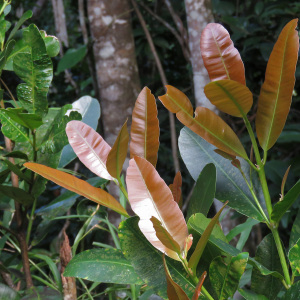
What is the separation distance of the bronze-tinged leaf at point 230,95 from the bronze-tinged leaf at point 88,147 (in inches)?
5.3

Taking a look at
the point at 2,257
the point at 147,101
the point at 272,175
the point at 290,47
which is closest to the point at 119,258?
the point at 147,101

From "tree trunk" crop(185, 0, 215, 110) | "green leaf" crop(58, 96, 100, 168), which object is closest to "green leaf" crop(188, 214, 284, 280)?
"green leaf" crop(58, 96, 100, 168)

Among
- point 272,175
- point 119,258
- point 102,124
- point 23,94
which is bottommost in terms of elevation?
point 272,175

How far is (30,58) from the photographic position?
0.56 metres

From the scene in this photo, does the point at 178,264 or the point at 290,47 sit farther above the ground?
the point at 290,47

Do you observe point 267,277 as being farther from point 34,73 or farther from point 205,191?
point 34,73

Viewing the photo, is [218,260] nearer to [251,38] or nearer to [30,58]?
[30,58]

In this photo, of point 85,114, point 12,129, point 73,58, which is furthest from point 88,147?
point 73,58

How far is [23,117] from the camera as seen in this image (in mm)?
533

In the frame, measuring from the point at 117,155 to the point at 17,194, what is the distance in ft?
0.73

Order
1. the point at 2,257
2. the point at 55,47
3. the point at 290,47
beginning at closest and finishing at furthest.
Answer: the point at 290,47
the point at 55,47
the point at 2,257

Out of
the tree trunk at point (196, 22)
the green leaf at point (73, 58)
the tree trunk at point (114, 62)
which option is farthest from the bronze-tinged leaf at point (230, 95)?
the green leaf at point (73, 58)

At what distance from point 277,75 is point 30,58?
12.3 inches

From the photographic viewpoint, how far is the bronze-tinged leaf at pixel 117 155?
16.5 inches
